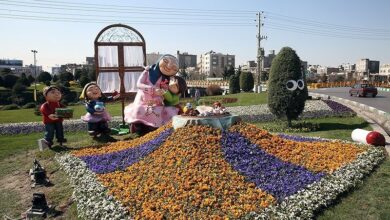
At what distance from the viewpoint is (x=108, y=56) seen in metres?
13.5

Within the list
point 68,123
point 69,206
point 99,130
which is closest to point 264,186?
point 69,206

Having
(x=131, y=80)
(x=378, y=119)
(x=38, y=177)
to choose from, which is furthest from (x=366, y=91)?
(x=38, y=177)

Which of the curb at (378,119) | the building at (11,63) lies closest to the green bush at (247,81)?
the curb at (378,119)

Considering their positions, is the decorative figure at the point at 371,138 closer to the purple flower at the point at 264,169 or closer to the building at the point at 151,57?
the purple flower at the point at 264,169

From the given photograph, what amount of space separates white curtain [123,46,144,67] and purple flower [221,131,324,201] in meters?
5.98

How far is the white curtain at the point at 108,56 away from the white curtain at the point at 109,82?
1.14ft

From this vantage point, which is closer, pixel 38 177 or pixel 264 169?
pixel 264 169

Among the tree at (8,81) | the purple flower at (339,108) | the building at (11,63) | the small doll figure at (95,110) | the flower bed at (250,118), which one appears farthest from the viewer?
the building at (11,63)

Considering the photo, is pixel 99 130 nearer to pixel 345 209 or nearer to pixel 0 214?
pixel 0 214

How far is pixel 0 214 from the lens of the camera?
7.20 metres

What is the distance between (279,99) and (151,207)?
394 inches

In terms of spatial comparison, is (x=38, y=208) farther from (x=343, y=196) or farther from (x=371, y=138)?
(x=371, y=138)

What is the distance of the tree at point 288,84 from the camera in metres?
14.7

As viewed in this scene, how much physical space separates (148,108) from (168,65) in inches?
64.2
